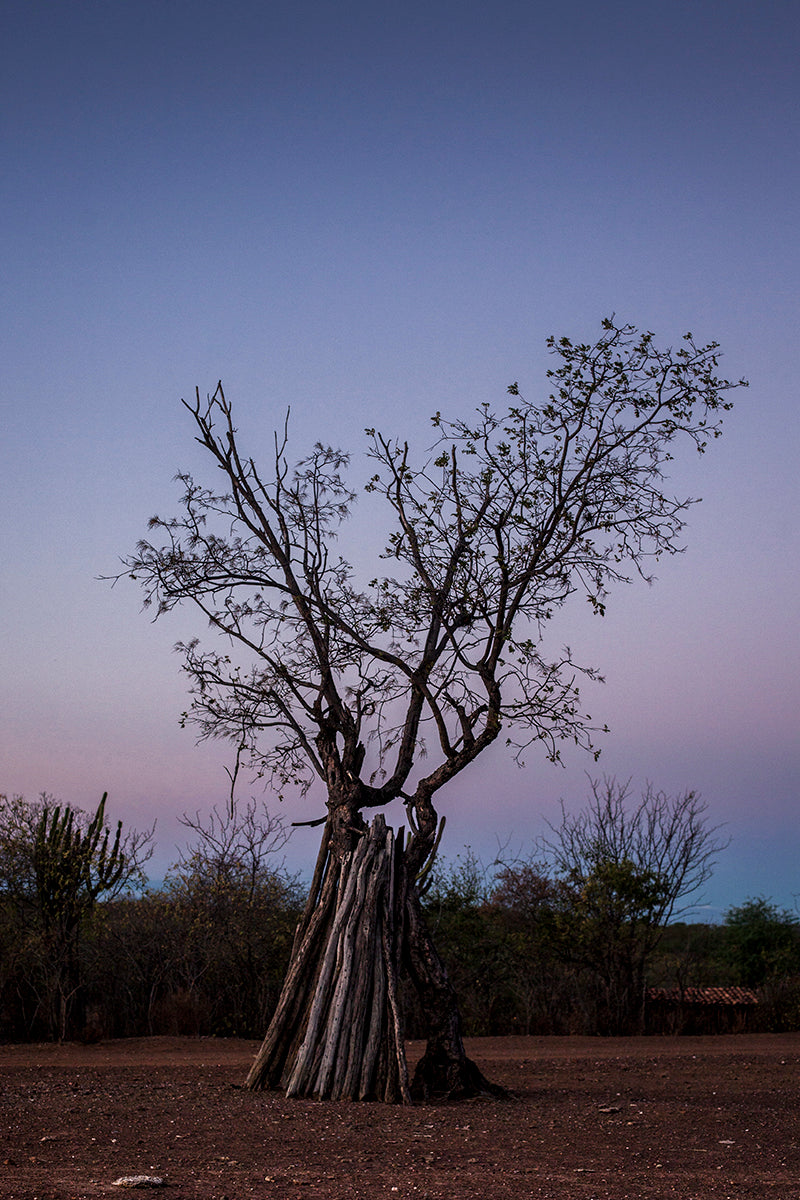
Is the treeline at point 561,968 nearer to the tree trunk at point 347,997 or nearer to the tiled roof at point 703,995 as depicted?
the tiled roof at point 703,995

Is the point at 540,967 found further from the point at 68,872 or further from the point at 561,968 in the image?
the point at 68,872

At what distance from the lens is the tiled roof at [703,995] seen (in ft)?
58.2

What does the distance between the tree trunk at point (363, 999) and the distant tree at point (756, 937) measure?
1546 centimetres

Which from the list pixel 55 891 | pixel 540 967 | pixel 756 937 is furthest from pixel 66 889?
pixel 756 937

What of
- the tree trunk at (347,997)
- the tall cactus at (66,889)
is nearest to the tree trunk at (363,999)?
the tree trunk at (347,997)

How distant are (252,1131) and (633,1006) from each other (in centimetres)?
1116

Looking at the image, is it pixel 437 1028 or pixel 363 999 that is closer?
pixel 363 999

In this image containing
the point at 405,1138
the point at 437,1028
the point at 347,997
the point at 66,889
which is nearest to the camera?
the point at 405,1138

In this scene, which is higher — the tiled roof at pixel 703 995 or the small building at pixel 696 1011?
the tiled roof at pixel 703 995

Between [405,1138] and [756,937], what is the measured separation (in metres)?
19.6

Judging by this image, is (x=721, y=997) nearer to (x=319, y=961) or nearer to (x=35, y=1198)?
(x=319, y=961)

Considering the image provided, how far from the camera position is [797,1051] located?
13859mm

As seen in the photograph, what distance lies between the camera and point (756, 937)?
81.3ft

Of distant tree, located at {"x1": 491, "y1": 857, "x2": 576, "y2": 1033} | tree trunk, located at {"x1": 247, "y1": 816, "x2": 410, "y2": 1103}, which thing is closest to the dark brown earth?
tree trunk, located at {"x1": 247, "y1": 816, "x2": 410, "y2": 1103}
